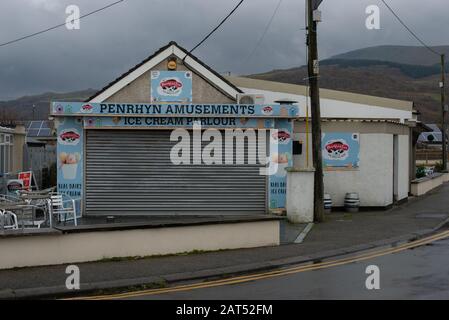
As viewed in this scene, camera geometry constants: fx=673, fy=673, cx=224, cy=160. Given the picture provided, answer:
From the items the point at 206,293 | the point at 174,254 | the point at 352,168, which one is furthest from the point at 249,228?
the point at 352,168

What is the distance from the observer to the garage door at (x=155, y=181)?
2078cm

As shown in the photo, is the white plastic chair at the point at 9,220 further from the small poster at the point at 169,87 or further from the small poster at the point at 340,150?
the small poster at the point at 340,150

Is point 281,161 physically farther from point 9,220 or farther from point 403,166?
point 9,220

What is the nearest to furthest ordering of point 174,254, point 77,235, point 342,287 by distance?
point 342,287
point 77,235
point 174,254

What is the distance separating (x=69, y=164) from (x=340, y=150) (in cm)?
887

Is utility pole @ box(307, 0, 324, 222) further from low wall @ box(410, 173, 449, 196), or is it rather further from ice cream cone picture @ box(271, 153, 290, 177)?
low wall @ box(410, 173, 449, 196)

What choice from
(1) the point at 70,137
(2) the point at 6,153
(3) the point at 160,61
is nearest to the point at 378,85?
(2) the point at 6,153

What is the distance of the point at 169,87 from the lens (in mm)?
21438

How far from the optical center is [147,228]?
13.1 meters

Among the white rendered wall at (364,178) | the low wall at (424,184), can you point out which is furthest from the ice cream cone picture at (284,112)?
the low wall at (424,184)

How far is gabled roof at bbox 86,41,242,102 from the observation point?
21.3m
